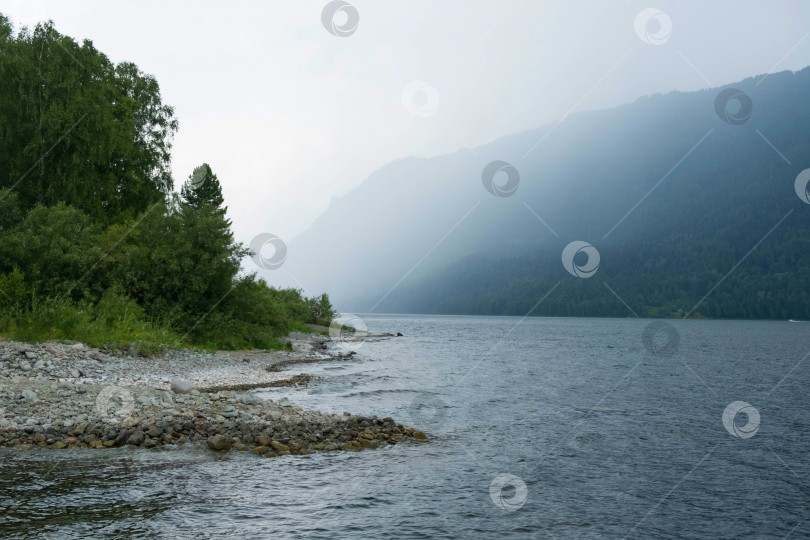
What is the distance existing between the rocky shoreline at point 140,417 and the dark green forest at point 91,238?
6296 millimetres

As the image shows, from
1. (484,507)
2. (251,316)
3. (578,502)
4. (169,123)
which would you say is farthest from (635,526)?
(169,123)

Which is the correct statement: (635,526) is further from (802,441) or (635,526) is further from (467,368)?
(467,368)

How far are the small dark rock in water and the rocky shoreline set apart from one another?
27 millimetres

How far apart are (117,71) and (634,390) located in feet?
189
